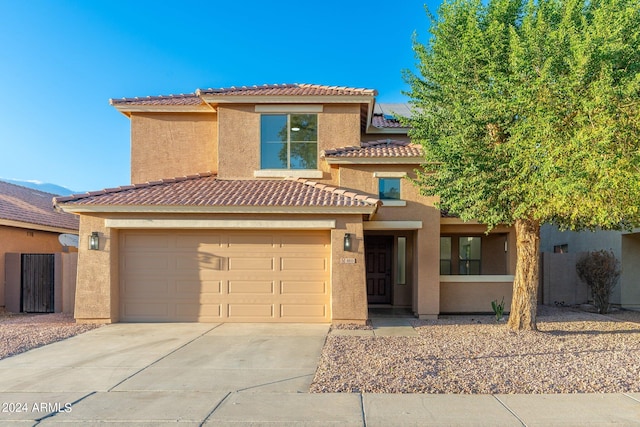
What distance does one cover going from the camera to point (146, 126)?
47.8 feet

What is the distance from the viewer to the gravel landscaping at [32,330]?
8.88 m

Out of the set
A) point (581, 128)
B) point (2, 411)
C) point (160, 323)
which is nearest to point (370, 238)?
point (160, 323)

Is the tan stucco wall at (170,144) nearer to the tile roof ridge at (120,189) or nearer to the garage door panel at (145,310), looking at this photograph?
the tile roof ridge at (120,189)

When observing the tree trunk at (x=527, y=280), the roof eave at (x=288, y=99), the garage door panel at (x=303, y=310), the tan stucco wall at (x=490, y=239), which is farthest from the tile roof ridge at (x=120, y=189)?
the tree trunk at (x=527, y=280)

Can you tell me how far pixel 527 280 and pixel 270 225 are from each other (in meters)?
6.27

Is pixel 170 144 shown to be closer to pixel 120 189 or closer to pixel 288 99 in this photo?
pixel 120 189

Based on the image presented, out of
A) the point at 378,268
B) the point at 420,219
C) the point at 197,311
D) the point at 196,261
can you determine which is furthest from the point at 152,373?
the point at 378,268

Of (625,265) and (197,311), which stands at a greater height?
(625,265)

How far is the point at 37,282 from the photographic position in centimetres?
1387

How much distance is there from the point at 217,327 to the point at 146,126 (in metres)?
7.38

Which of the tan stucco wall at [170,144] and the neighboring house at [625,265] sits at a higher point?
the tan stucco wall at [170,144]

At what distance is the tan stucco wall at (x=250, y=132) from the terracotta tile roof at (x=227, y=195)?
2.14 feet

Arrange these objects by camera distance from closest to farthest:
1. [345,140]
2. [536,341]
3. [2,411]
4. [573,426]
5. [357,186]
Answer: [573,426], [2,411], [536,341], [357,186], [345,140]

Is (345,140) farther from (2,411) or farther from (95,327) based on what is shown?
(2,411)
